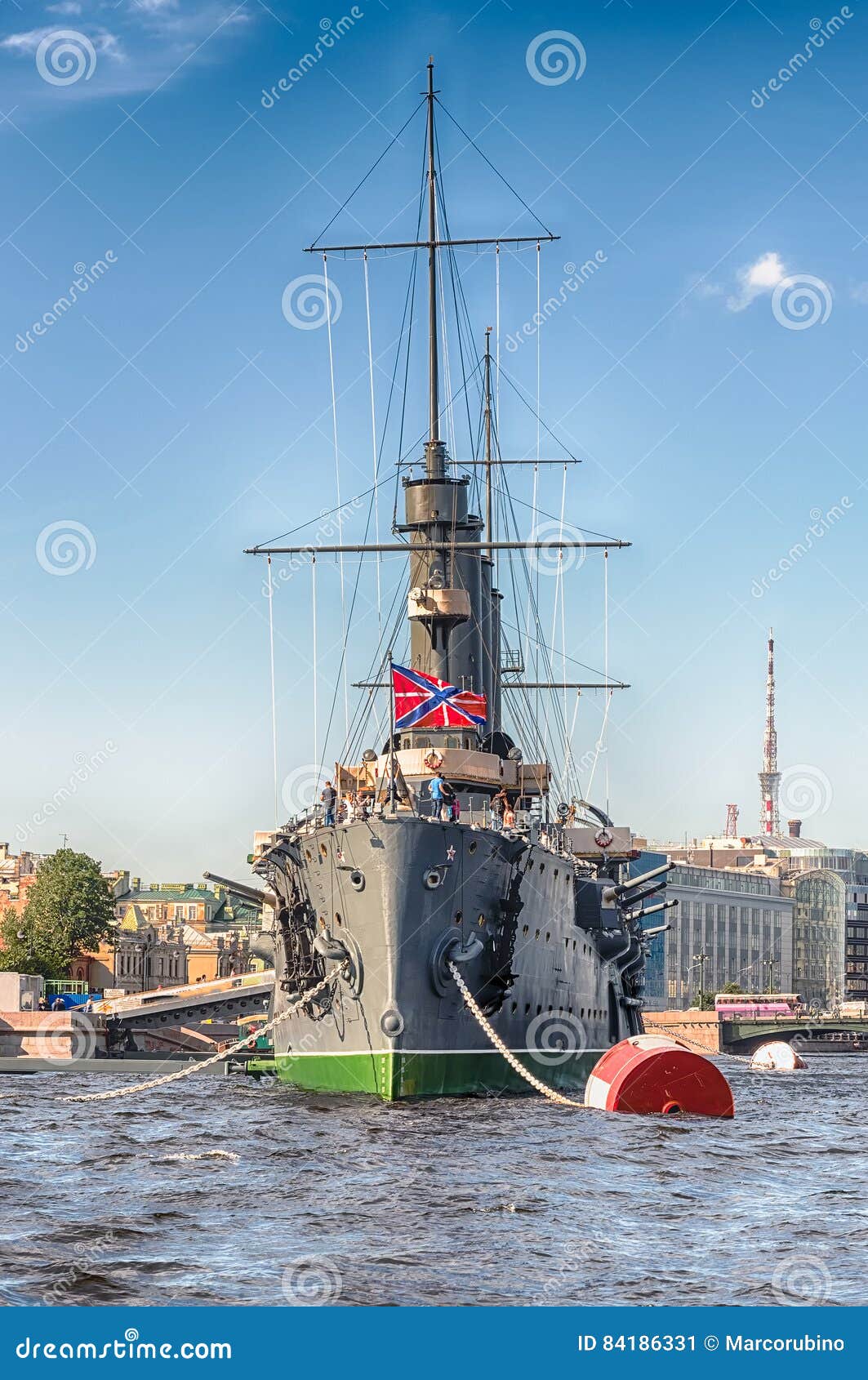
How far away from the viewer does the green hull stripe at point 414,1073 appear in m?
30.9

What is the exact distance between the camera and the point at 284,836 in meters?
37.0

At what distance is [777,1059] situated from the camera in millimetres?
76750

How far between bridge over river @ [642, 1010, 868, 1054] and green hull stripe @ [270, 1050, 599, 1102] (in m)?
74.5

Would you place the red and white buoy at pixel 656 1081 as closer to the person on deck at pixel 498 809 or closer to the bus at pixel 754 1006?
the person on deck at pixel 498 809

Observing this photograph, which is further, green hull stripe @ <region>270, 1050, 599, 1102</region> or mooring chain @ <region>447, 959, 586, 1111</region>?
green hull stripe @ <region>270, 1050, 599, 1102</region>

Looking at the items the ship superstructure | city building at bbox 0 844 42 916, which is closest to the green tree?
city building at bbox 0 844 42 916

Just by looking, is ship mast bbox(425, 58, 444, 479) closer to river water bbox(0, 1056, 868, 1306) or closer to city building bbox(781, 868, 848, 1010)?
river water bbox(0, 1056, 868, 1306)

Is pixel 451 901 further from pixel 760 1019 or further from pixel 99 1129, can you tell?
pixel 760 1019

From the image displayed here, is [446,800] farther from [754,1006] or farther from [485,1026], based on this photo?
[754,1006]

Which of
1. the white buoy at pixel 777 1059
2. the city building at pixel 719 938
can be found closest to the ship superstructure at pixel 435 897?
the white buoy at pixel 777 1059

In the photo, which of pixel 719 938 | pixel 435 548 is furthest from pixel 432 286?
pixel 719 938

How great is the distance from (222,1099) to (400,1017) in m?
9.01

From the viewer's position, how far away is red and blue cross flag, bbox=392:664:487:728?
35250 millimetres

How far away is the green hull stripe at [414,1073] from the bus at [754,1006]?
268 feet
